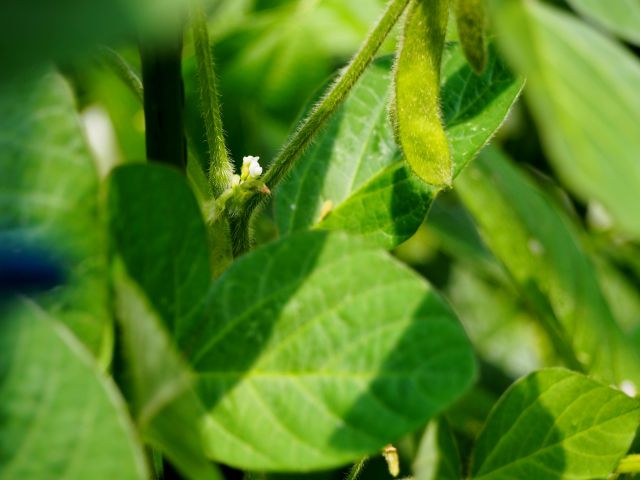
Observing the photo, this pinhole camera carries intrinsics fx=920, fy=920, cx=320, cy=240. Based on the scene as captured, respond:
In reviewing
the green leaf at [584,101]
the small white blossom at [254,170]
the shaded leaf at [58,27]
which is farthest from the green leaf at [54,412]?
the green leaf at [584,101]

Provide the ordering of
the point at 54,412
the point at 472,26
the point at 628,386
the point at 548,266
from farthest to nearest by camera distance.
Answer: the point at 548,266 < the point at 628,386 < the point at 472,26 < the point at 54,412

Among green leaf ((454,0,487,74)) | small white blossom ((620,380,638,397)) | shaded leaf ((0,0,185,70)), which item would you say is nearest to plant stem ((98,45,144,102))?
green leaf ((454,0,487,74))

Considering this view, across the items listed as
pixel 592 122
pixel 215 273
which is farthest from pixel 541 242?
pixel 215 273

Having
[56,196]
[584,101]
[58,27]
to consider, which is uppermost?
[58,27]

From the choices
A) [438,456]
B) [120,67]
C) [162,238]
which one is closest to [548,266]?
[438,456]

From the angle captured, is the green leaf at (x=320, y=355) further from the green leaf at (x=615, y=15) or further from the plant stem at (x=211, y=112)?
the green leaf at (x=615, y=15)

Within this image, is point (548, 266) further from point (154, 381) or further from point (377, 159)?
point (154, 381)
